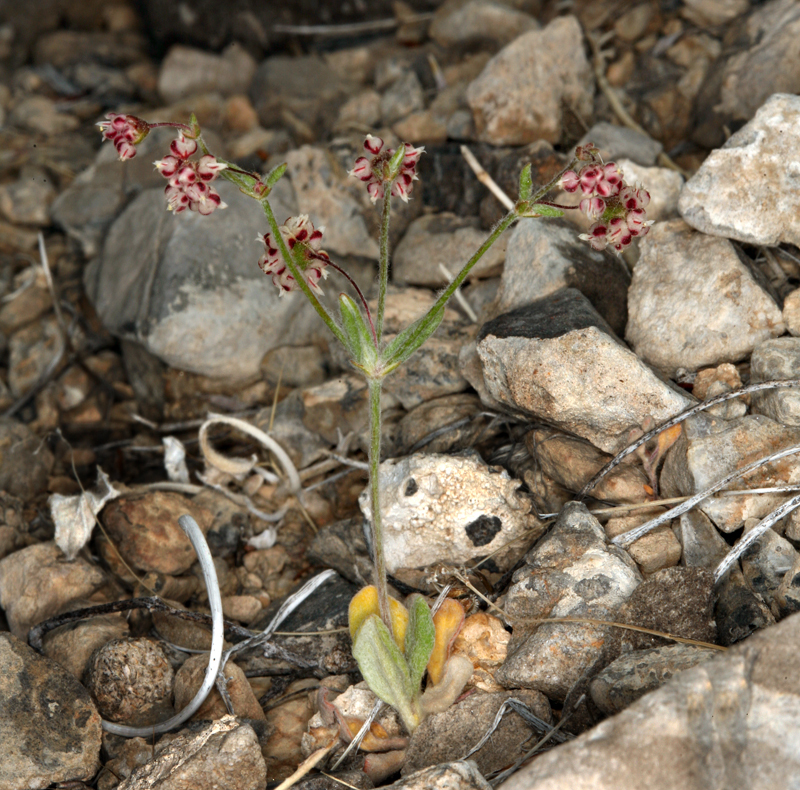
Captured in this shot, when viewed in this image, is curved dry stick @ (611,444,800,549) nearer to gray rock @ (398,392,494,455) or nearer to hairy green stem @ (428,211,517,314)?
gray rock @ (398,392,494,455)

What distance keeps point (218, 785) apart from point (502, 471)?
1.63 m

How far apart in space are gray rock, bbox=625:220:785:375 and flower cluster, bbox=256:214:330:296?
5.20 ft

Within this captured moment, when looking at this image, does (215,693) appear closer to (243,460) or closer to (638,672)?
(243,460)

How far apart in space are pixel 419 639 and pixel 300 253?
1.45m

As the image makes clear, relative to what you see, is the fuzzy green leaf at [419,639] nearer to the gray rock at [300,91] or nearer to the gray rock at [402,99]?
the gray rock at [402,99]

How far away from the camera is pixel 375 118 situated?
554 centimetres

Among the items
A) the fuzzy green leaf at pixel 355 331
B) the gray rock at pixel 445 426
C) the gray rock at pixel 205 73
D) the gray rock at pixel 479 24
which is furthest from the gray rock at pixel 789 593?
the gray rock at pixel 205 73

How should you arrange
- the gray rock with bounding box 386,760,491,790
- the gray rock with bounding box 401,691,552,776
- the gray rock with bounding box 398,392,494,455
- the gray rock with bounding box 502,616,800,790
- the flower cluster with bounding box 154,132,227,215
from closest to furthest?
1. the gray rock with bounding box 502,616,800,790
2. the gray rock with bounding box 386,760,491,790
3. the flower cluster with bounding box 154,132,227,215
4. the gray rock with bounding box 401,691,552,776
5. the gray rock with bounding box 398,392,494,455

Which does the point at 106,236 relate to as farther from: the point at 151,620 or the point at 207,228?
the point at 151,620

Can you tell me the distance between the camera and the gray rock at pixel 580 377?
3182mm

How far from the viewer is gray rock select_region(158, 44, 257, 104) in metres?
6.43

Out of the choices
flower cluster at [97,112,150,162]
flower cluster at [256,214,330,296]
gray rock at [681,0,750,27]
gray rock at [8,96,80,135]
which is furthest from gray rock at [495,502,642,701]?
gray rock at [8,96,80,135]

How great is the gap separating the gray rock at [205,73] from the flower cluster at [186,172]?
425 centimetres

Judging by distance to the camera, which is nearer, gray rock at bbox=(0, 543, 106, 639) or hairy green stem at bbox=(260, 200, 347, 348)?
hairy green stem at bbox=(260, 200, 347, 348)
